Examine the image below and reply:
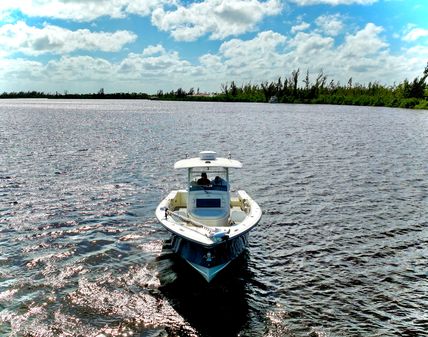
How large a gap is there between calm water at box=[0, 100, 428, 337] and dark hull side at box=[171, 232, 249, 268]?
0.89 meters

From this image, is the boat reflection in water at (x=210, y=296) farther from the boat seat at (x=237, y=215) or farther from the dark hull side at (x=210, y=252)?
the boat seat at (x=237, y=215)

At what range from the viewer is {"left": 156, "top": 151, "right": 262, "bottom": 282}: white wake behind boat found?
531 inches

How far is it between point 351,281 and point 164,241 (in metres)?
7.89

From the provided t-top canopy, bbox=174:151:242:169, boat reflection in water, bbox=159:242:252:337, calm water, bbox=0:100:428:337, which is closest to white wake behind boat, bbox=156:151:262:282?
t-top canopy, bbox=174:151:242:169

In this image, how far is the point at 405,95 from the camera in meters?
130

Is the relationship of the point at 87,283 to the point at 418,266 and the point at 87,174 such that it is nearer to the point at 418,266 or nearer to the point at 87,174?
the point at 418,266

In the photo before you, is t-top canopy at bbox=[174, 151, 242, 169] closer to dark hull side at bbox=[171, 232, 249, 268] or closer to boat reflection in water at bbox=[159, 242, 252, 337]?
dark hull side at bbox=[171, 232, 249, 268]

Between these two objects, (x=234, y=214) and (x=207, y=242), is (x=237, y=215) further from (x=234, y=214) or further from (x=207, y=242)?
(x=207, y=242)

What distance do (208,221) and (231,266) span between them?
1.97m

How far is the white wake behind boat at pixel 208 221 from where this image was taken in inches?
531

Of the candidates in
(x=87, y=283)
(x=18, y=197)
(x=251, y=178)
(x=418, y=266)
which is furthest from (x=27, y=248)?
(x=251, y=178)

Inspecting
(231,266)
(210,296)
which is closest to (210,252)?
(210,296)

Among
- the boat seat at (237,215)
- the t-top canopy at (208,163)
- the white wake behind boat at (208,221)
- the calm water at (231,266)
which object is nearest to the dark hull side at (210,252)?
the white wake behind boat at (208,221)

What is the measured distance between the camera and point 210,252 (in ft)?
43.6
